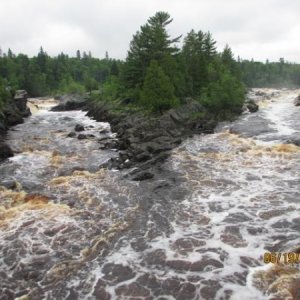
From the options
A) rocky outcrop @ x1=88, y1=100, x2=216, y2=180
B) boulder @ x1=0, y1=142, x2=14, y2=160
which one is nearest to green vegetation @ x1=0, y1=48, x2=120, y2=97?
rocky outcrop @ x1=88, y1=100, x2=216, y2=180

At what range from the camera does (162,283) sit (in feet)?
49.3

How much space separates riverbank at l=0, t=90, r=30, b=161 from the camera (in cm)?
3575

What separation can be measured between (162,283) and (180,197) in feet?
32.3

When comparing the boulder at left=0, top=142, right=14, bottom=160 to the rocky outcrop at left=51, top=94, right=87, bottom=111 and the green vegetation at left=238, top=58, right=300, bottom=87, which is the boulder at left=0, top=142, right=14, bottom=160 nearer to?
the rocky outcrop at left=51, top=94, right=87, bottom=111

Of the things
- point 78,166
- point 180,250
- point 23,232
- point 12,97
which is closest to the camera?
point 180,250

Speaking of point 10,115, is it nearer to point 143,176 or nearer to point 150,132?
point 150,132

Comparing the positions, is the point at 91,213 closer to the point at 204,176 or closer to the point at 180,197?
the point at 180,197

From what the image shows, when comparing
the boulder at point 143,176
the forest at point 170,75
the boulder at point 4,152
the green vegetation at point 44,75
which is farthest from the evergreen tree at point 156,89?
the green vegetation at point 44,75

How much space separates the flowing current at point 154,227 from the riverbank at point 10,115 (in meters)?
1.41

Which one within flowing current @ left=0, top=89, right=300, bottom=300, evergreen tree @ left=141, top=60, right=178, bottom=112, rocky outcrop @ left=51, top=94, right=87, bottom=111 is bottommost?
flowing current @ left=0, top=89, right=300, bottom=300

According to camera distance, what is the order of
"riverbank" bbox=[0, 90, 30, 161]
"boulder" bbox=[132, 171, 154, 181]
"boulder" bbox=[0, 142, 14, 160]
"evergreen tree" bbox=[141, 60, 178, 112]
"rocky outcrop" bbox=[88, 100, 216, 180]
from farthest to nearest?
"evergreen tree" bbox=[141, 60, 178, 112], "riverbank" bbox=[0, 90, 30, 161], "boulder" bbox=[0, 142, 14, 160], "rocky outcrop" bbox=[88, 100, 216, 180], "boulder" bbox=[132, 171, 154, 181]

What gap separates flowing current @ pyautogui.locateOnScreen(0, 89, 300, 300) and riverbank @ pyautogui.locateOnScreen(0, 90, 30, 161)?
141 cm

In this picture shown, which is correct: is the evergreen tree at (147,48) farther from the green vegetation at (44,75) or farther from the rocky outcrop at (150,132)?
the green vegetation at (44,75)

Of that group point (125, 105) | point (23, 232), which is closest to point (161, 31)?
point (125, 105)
